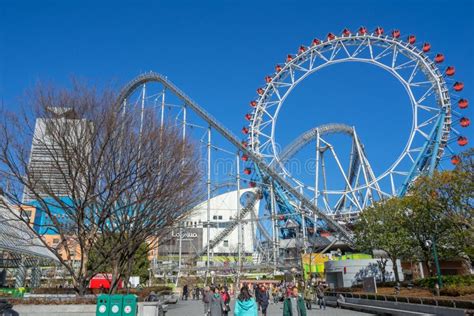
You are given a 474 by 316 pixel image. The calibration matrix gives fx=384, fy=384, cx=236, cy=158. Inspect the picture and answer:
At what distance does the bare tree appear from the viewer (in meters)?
12.6

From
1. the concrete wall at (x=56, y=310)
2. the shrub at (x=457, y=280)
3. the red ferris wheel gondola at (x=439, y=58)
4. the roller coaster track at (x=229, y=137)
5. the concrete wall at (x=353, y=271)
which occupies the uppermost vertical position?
the red ferris wheel gondola at (x=439, y=58)

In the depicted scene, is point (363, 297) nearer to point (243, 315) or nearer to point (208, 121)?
point (243, 315)

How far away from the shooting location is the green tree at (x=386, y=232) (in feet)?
78.8

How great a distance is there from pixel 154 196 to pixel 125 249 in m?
2.71

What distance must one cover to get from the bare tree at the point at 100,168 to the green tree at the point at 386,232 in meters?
15.4

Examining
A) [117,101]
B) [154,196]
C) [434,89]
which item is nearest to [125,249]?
[154,196]

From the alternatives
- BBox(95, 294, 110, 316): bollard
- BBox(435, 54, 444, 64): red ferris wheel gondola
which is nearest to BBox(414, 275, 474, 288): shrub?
BBox(95, 294, 110, 316): bollard

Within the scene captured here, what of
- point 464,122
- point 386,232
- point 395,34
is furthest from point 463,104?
point 386,232

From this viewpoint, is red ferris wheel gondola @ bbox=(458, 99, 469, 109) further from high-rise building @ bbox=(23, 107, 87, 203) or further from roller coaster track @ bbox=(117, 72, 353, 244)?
high-rise building @ bbox=(23, 107, 87, 203)

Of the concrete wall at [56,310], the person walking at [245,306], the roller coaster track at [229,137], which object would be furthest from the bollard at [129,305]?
the roller coaster track at [229,137]

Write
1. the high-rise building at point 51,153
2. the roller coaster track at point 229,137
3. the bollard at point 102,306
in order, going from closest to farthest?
the bollard at point 102,306 → the high-rise building at point 51,153 → the roller coaster track at point 229,137

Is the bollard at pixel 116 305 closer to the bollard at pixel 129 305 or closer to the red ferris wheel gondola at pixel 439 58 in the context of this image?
the bollard at pixel 129 305

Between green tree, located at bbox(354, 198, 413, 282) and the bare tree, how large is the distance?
15.4 meters

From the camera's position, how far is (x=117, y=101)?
1325 cm
